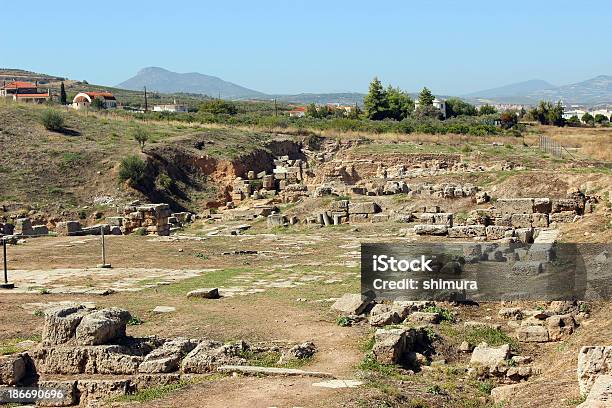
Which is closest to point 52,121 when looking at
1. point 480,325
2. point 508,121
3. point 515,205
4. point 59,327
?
point 515,205

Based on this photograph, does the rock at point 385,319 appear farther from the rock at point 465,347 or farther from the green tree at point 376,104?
the green tree at point 376,104

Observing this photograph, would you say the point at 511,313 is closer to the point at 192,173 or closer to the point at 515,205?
the point at 515,205

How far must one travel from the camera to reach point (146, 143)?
4425 cm

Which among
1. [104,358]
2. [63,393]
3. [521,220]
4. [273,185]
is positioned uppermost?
[273,185]

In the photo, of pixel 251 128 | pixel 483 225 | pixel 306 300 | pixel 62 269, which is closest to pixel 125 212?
pixel 62 269

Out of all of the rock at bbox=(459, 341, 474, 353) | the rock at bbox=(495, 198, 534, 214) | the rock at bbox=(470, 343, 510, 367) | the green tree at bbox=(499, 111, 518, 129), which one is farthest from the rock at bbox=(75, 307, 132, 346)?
the green tree at bbox=(499, 111, 518, 129)

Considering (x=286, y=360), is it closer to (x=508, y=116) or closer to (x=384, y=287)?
(x=384, y=287)

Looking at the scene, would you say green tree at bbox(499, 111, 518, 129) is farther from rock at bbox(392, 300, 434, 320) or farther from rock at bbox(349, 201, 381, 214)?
rock at bbox(392, 300, 434, 320)

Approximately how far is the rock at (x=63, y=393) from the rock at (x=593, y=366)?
6.78m

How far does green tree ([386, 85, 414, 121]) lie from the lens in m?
72.2

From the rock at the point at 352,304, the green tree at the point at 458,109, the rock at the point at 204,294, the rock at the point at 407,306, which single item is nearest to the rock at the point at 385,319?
the rock at the point at 407,306

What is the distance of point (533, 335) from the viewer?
1395 cm

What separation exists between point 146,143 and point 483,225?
22.3 m

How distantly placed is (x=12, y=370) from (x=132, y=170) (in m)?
26.5
